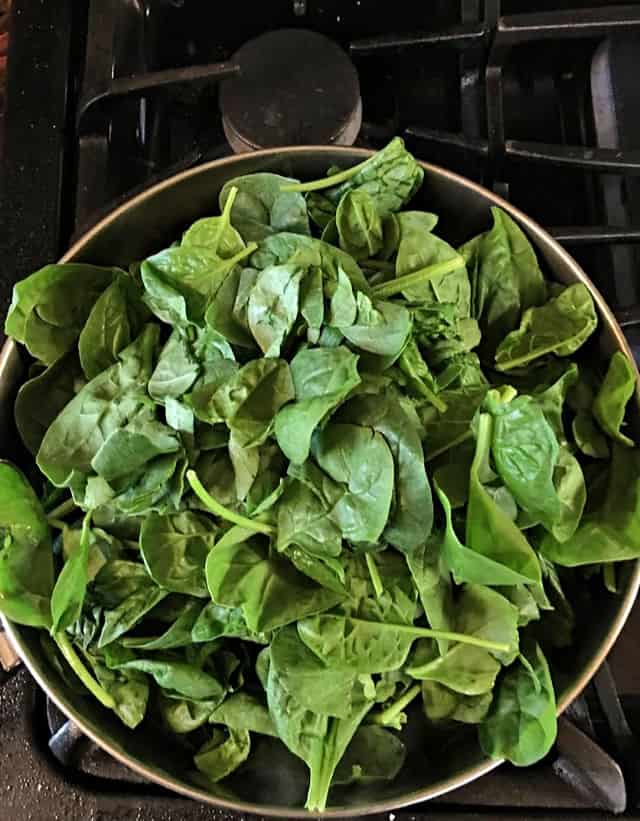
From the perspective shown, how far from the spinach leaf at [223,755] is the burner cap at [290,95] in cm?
39

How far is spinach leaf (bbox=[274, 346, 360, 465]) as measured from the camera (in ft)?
1.62

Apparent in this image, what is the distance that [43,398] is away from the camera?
58 centimetres

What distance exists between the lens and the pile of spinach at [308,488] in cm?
52

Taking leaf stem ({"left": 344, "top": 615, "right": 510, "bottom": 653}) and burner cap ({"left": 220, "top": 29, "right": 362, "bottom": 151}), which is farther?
burner cap ({"left": 220, "top": 29, "right": 362, "bottom": 151})

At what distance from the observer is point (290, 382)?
0.53 m

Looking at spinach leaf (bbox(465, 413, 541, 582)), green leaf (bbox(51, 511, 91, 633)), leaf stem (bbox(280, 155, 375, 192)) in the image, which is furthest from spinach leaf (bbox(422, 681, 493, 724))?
leaf stem (bbox(280, 155, 375, 192))

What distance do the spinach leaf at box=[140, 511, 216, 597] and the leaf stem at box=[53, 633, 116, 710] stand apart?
0.23 ft

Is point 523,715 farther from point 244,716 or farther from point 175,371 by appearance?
point 175,371

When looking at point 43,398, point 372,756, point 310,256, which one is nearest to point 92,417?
point 43,398

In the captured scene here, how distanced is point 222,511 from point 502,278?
234mm

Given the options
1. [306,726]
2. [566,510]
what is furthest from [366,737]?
[566,510]

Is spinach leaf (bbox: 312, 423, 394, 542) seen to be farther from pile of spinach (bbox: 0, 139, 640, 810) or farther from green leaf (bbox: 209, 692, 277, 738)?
green leaf (bbox: 209, 692, 277, 738)

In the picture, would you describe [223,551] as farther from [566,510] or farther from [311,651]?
[566,510]

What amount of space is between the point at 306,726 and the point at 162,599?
0.11 m
